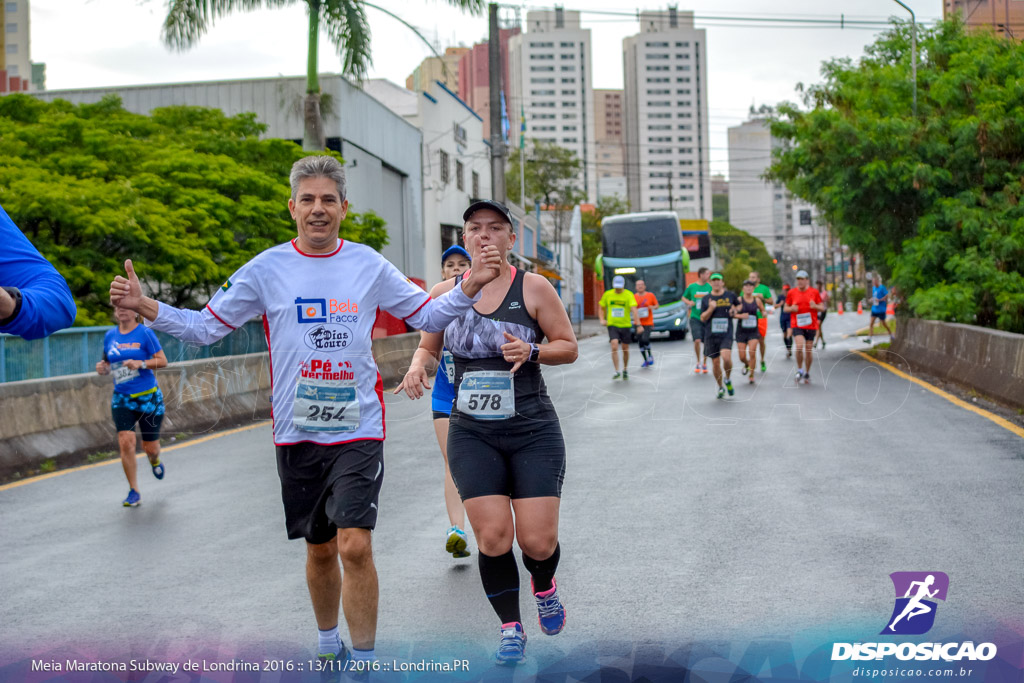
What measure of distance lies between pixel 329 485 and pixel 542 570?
3.19 feet

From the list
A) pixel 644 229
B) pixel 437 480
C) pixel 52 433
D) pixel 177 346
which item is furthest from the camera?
pixel 644 229

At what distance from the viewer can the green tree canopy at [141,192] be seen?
52.6ft

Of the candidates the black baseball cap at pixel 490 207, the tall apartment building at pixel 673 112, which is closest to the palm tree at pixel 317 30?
the black baseball cap at pixel 490 207

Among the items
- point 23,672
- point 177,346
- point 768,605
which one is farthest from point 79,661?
point 177,346

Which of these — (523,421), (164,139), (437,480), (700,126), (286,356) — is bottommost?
(437,480)

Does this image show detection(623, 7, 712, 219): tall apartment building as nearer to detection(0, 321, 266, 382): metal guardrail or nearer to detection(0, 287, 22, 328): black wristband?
detection(0, 321, 266, 382): metal guardrail

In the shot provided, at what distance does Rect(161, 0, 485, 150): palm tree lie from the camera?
20.8 meters

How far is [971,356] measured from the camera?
15.9m

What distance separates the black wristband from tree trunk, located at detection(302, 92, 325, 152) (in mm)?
19555

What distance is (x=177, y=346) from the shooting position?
1498 cm

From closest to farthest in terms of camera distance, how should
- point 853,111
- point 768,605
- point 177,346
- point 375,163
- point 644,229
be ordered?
point 768,605, point 177,346, point 853,111, point 375,163, point 644,229

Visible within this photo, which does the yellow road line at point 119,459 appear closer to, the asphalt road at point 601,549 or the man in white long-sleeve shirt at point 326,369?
the asphalt road at point 601,549

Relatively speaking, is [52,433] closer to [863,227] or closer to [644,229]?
[863,227]

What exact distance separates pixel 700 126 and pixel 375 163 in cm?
Result: 17063
